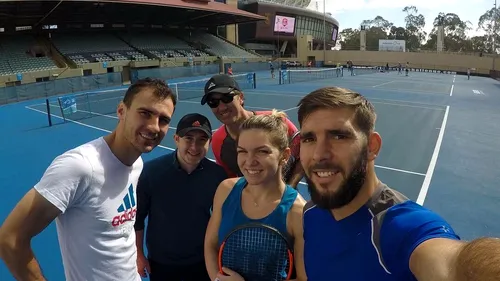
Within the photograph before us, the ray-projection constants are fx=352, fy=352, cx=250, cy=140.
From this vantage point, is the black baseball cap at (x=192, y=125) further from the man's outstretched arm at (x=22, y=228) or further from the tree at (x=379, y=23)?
the tree at (x=379, y=23)

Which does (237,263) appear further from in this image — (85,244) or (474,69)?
(474,69)

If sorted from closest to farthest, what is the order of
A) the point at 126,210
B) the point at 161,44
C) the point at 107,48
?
1. the point at 126,210
2. the point at 107,48
3. the point at 161,44

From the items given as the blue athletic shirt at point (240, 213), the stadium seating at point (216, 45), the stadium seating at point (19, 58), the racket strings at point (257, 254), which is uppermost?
the stadium seating at point (216, 45)

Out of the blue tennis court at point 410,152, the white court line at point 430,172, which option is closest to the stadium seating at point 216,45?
the blue tennis court at point 410,152

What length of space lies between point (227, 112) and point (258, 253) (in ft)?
6.06

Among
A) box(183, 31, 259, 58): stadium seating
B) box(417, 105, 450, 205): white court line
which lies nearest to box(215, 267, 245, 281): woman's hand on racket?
box(417, 105, 450, 205): white court line

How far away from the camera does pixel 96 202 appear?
2.44 m

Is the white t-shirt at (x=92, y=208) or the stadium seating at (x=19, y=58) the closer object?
the white t-shirt at (x=92, y=208)

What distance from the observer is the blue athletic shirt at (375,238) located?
163 centimetres

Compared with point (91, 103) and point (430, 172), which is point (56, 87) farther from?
point (430, 172)

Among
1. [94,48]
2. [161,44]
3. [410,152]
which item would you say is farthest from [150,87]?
[161,44]

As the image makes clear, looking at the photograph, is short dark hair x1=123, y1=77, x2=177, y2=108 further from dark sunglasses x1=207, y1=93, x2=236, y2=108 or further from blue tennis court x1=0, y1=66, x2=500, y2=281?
blue tennis court x1=0, y1=66, x2=500, y2=281

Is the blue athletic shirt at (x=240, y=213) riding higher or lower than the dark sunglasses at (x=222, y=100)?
lower

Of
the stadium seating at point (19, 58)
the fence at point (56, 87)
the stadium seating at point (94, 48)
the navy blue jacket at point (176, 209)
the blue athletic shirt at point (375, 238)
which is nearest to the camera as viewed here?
the blue athletic shirt at point (375, 238)
